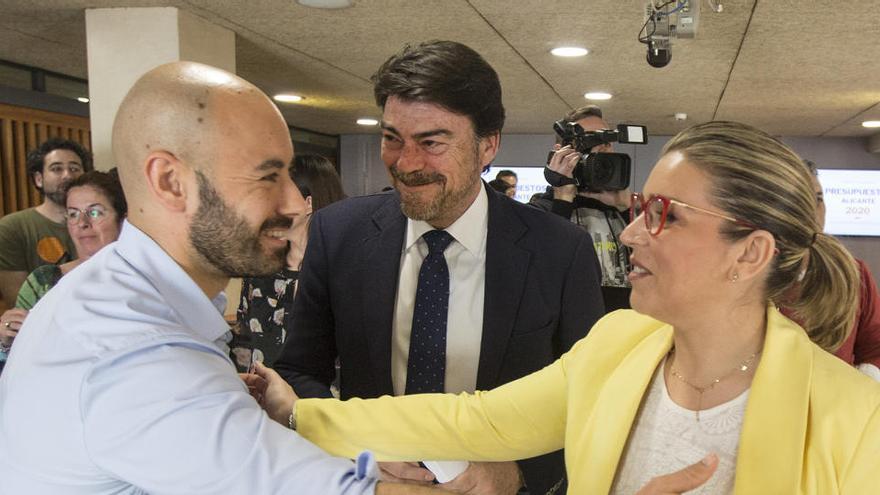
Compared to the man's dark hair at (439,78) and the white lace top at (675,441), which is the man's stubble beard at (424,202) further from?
the white lace top at (675,441)

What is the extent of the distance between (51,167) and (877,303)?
Result: 3.85m

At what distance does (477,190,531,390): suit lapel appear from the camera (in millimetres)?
1421

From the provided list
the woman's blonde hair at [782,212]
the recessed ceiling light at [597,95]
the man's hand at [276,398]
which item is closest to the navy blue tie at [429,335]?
the man's hand at [276,398]

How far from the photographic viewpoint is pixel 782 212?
120 centimetres

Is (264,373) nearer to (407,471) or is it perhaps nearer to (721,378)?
(407,471)

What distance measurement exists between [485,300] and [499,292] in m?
0.03

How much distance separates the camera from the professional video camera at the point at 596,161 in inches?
94.2

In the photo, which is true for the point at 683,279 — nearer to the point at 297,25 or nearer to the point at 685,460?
the point at 685,460

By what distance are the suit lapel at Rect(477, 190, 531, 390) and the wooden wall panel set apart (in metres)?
4.78

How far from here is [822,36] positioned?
4.01 m

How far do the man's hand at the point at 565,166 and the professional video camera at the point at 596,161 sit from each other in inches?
0.5

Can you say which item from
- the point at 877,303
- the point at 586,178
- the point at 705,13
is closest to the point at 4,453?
the point at 586,178

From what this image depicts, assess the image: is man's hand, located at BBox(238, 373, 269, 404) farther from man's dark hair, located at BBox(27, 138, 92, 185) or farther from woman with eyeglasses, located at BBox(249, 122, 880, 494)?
man's dark hair, located at BBox(27, 138, 92, 185)

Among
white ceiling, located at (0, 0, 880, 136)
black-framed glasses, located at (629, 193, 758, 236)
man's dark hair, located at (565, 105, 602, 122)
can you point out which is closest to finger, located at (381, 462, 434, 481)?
black-framed glasses, located at (629, 193, 758, 236)
